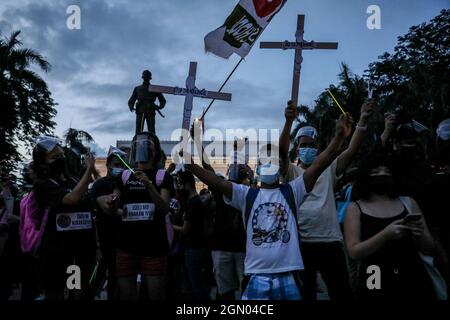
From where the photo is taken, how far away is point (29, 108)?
26922 millimetres

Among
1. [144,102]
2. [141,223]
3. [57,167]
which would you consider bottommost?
[141,223]

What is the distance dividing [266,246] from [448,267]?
4.21ft

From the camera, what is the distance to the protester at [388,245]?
302 centimetres

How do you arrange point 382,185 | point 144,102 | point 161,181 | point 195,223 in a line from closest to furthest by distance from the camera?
point 382,185
point 161,181
point 195,223
point 144,102

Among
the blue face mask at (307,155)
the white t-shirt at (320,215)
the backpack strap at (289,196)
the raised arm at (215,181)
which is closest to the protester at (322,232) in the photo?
the white t-shirt at (320,215)

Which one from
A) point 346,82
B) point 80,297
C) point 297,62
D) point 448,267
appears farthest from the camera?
point 346,82

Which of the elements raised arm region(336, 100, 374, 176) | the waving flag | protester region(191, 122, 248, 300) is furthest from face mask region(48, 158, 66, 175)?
raised arm region(336, 100, 374, 176)

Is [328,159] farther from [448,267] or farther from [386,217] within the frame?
[448,267]

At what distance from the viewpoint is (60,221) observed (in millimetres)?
4398

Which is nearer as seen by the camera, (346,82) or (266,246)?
(266,246)

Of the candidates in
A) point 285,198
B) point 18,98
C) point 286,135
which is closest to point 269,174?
point 285,198

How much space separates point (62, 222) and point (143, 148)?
1038mm

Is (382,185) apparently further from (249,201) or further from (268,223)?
(249,201)
